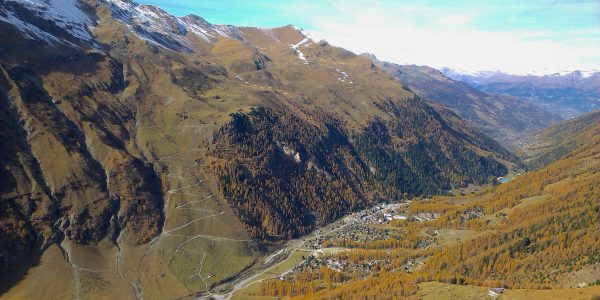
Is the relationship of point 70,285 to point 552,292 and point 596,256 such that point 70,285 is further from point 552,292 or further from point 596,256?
point 596,256

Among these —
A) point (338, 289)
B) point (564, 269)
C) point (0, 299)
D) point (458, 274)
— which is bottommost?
point (0, 299)

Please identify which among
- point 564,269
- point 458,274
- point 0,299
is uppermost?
point 564,269

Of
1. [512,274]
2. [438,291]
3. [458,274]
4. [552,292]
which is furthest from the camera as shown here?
[458,274]

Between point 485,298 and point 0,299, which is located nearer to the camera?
point 485,298

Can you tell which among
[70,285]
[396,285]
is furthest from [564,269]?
[70,285]

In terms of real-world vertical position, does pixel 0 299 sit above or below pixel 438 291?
below

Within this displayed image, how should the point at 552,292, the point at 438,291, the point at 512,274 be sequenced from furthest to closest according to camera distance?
1. the point at 512,274
2. the point at 438,291
3. the point at 552,292

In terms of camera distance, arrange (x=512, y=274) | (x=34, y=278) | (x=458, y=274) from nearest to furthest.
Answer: (x=512, y=274) → (x=458, y=274) → (x=34, y=278)

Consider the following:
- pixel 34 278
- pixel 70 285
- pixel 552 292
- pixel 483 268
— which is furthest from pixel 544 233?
pixel 34 278

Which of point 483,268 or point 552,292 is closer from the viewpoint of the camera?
point 552,292

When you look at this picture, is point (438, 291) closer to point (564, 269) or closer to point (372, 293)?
point (372, 293)
